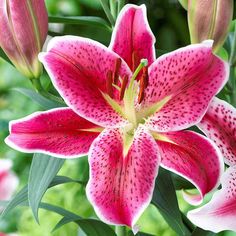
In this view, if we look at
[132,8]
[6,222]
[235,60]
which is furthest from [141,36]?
[6,222]

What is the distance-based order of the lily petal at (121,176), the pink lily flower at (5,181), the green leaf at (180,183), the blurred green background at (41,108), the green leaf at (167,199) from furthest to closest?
the blurred green background at (41,108), the pink lily flower at (5,181), the green leaf at (180,183), the green leaf at (167,199), the lily petal at (121,176)

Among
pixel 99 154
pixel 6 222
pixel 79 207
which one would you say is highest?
pixel 99 154

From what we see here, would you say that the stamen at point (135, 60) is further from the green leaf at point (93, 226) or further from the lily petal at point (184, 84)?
the green leaf at point (93, 226)

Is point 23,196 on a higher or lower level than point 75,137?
lower

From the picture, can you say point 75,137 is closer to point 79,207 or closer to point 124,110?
point 124,110

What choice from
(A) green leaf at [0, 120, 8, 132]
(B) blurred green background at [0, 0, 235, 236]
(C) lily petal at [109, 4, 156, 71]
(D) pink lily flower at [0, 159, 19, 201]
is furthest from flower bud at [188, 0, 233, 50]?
(B) blurred green background at [0, 0, 235, 236]

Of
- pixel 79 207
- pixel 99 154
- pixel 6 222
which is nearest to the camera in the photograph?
pixel 99 154

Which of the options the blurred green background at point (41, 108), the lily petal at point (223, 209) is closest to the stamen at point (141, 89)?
the lily petal at point (223, 209)
